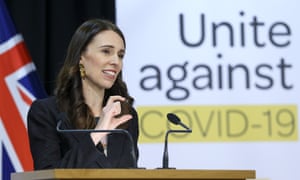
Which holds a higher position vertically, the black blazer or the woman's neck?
the woman's neck

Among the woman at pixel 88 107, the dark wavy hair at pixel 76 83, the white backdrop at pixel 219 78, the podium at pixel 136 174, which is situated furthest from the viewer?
the white backdrop at pixel 219 78

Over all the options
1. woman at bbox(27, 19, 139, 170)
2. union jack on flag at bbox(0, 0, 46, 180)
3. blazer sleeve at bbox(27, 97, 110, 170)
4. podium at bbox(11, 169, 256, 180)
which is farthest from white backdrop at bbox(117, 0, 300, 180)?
podium at bbox(11, 169, 256, 180)

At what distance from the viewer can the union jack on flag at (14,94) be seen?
4172 mm

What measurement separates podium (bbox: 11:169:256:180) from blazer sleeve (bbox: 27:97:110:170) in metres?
0.44

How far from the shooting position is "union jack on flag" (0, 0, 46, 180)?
417cm

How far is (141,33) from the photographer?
4.34 meters

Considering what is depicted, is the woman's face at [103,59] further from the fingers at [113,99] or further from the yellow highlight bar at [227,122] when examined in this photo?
the yellow highlight bar at [227,122]

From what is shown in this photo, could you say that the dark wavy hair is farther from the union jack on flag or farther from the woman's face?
the union jack on flag

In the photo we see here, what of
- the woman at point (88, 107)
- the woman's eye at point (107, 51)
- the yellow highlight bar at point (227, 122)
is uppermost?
the woman's eye at point (107, 51)

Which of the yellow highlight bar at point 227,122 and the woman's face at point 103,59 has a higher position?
the woman's face at point 103,59

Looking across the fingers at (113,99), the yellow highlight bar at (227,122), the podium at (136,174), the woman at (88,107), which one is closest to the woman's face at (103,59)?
the woman at (88,107)

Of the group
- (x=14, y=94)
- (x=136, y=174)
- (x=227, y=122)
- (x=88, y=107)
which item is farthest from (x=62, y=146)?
(x=227, y=122)

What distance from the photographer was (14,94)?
4.21 metres

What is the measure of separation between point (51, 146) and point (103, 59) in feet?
1.39
